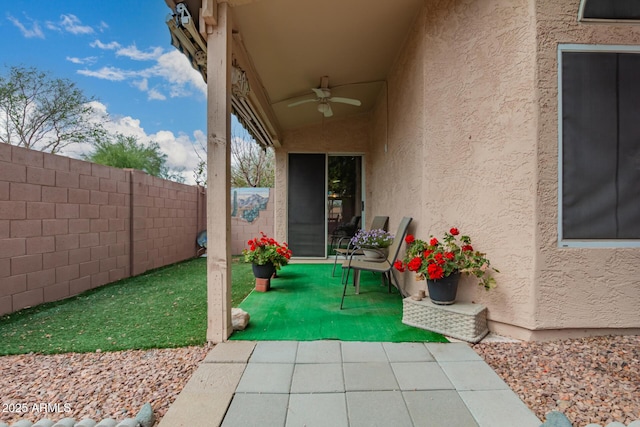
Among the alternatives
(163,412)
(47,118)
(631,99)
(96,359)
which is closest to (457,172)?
(631,99)

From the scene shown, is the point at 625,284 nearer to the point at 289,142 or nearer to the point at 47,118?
the point at 289,142

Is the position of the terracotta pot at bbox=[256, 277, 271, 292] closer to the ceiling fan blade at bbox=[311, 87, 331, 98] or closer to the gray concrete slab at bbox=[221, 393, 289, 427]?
the gray concrete slab at bbox=[221, 393, 289, 427]

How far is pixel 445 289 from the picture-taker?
2.42 m

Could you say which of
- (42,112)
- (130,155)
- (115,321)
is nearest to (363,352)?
(115,321)

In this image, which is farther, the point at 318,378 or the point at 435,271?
the point at 435,271

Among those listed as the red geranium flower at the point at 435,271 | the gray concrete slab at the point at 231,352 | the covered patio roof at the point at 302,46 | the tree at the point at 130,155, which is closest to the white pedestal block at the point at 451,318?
the red geranium flower at the point at 435,271

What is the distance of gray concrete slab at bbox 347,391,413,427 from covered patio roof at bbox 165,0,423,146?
277 centimetres

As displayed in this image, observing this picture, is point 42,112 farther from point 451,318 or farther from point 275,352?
point 451,318

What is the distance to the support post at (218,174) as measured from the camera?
2.21 metres

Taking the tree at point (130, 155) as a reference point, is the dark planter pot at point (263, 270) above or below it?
below

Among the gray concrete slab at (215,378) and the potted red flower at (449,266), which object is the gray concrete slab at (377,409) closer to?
the gray concrete slab at (215,378)

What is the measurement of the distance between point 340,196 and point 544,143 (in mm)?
4064

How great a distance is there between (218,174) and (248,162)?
1176cm

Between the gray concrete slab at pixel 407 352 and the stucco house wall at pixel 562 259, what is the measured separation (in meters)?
0.93
